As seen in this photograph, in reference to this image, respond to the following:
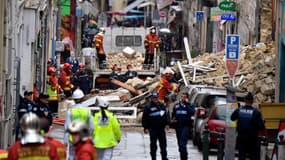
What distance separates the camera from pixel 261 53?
130ft

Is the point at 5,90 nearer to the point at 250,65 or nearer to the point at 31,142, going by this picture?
the point at 31,142

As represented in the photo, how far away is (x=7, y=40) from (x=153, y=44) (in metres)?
23.8

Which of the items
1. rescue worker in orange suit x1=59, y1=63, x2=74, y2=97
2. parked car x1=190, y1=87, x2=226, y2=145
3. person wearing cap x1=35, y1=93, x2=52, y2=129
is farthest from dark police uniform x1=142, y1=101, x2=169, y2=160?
rescue worker in orange suit x1=59, y1=63, x2=74, y2=97

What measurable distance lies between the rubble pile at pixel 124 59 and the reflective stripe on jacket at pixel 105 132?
33.5m

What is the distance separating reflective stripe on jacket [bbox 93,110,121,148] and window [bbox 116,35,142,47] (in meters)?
38.7

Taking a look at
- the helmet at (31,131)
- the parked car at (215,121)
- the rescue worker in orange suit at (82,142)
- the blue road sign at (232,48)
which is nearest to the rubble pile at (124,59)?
the parked car at (215,121)

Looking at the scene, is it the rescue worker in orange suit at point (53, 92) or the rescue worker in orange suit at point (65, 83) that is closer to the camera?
the rescue worker in orange suit at point (53, 92)

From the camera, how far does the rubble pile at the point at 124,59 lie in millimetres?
53062

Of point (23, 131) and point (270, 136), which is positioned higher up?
point (23, 131)

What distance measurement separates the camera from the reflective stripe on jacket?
18.3 m

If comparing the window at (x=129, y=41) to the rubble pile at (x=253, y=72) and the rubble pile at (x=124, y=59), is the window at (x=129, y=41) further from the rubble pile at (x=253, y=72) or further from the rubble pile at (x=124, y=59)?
the rubble pile at (x=253, y=72)

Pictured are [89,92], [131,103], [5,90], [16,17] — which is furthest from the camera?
[89,92]

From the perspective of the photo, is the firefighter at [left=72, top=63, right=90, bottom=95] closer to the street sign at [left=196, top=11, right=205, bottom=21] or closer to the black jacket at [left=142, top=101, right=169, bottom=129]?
the street sign at [left=196, top=11, right=205, bottom=21]

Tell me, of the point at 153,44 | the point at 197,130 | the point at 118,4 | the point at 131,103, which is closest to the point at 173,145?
the point at 197,130
